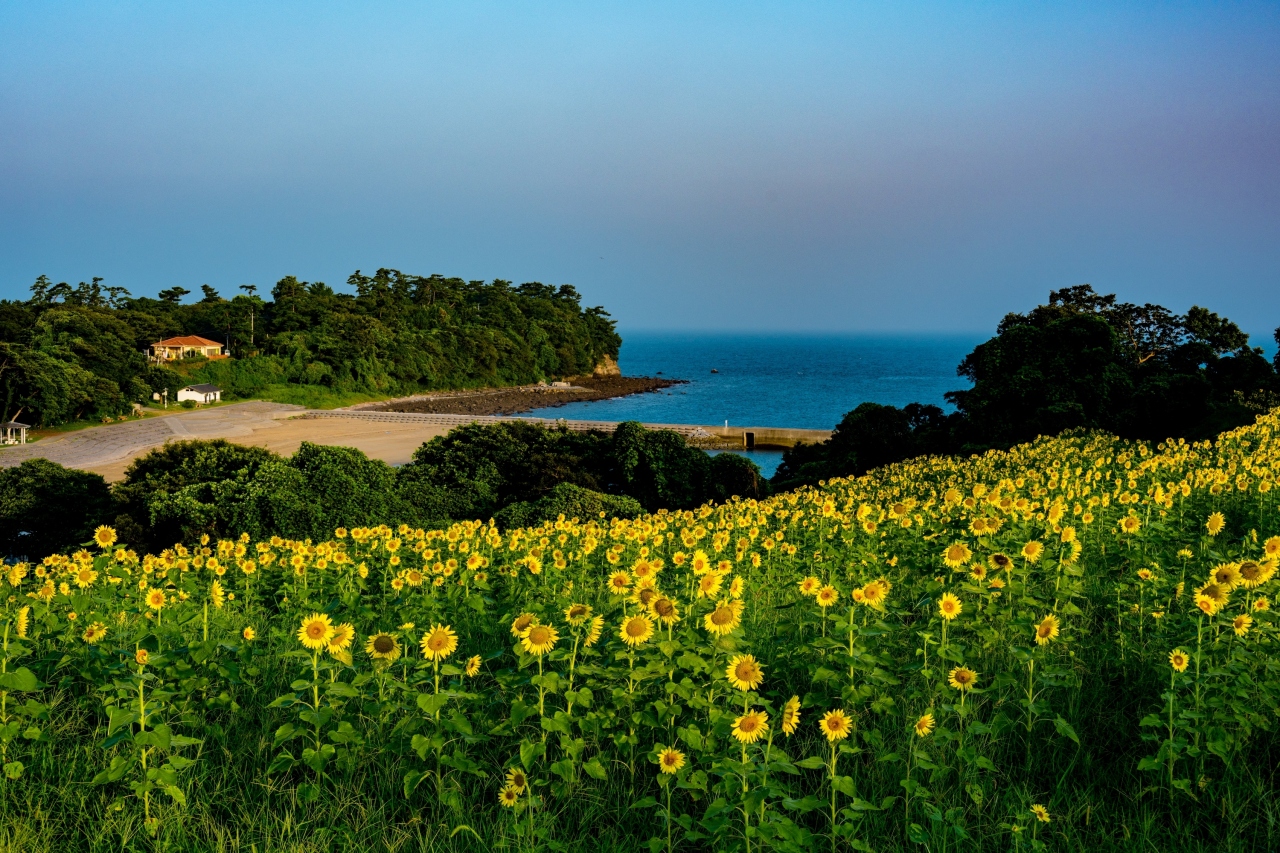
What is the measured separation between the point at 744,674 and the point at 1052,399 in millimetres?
22423

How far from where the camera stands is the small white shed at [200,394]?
191ft

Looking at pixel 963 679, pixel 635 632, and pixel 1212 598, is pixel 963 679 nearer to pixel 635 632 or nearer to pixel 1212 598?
pixel 1212 598

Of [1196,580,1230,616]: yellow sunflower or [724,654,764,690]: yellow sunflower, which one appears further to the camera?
[1196,580,1230,616]: yellow sunflower

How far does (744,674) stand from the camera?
272cm

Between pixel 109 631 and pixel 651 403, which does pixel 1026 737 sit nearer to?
pixel 109 631

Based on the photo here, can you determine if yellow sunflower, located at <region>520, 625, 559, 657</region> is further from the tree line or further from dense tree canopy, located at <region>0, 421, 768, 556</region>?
the tree line

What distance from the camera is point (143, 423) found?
47.5m

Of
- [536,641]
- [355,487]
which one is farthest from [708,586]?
[355,487]

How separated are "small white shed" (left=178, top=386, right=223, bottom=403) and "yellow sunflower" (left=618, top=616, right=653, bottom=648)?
2488 inches

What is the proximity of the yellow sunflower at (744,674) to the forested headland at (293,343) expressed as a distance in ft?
171

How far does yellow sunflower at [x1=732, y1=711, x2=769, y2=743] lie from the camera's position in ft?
8.45

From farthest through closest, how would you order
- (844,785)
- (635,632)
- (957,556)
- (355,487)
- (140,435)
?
(140,435), (355,487), (957,556), (635,632), (844,785)

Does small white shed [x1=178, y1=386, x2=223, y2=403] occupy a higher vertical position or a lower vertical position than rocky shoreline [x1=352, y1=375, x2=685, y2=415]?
higher

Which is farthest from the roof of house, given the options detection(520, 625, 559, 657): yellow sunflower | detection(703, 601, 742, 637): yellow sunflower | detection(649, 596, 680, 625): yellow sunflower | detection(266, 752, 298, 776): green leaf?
detection(703, 601, 742, 637): yellow sunflower
